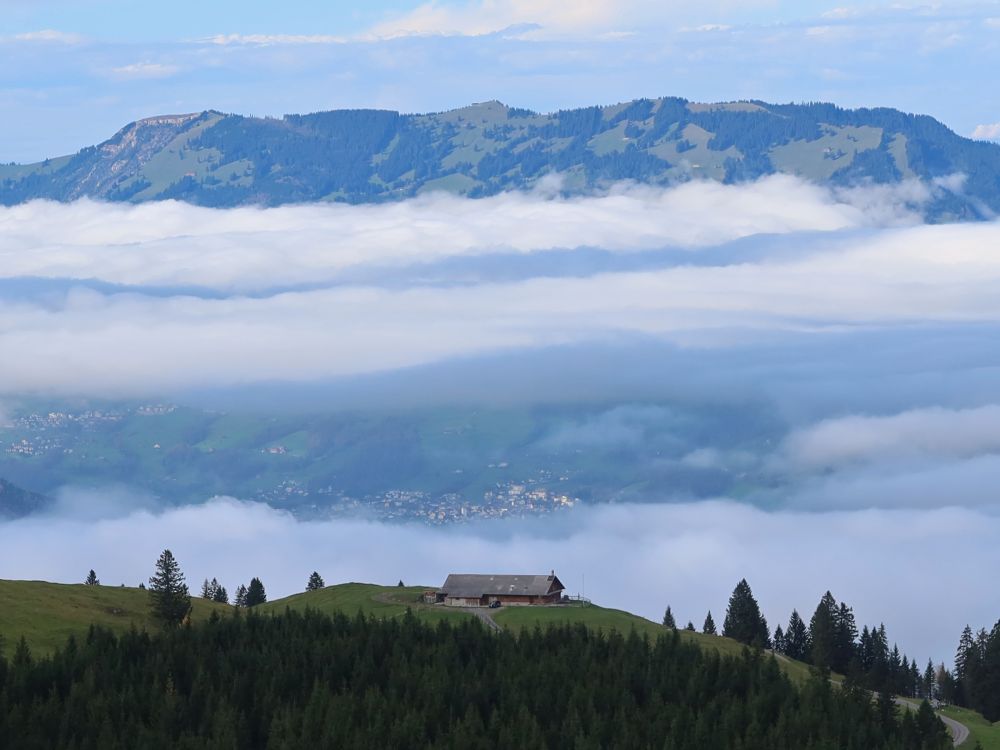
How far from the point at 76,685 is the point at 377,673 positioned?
997 inches

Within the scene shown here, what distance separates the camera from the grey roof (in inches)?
7416

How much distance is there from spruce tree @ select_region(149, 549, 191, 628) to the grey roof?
37.9 meters

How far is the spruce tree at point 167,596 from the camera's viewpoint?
156 m

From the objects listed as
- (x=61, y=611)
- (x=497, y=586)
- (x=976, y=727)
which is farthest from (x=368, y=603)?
(x=976, y=727)

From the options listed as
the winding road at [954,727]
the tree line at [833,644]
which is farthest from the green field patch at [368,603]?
the winding road at [954,727]

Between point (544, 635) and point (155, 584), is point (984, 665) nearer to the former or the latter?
point (544, 635)

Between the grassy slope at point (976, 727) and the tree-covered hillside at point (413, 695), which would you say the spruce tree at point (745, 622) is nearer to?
the grassy slope at point (976, 727)

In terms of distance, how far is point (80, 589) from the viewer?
166 meters

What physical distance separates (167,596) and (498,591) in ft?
150

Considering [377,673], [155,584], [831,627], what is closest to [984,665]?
[831,627]

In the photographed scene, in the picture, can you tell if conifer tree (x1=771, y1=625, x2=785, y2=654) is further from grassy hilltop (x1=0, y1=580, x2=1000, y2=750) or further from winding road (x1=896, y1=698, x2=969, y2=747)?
winding road (x1=896, y1=698, x2=969, y2=747)

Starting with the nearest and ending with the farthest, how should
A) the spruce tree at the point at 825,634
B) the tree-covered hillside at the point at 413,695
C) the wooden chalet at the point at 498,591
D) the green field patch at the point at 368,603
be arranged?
the tree-covered hillside at the point at 413,695 < the green field patch at the point at 368,603 < the spruce tree at the point at 825,634 < the wooden chalet at the point at 498,591

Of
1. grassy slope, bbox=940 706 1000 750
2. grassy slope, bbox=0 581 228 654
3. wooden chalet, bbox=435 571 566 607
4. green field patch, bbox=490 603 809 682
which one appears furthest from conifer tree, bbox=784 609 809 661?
grassy slope, bbox=0 581 228 654

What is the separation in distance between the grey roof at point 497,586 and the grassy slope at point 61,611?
30041 mm
